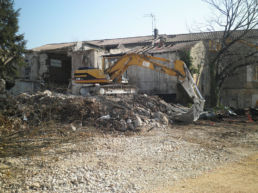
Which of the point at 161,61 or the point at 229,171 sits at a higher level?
the point at 161,61

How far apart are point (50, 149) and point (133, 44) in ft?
68.2

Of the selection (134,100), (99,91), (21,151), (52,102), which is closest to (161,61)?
(134,100)

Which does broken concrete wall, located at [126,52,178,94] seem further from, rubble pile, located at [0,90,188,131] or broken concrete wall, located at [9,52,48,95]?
broken concrete wall, located at [9,52,48,95]

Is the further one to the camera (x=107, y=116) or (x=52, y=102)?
(x=52, y=102)

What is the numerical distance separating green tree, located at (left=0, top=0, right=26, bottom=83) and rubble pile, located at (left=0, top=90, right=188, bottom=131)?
9026 millimetres

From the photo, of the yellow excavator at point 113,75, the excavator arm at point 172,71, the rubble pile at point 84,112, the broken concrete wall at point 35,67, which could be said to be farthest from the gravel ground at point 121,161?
the broken concrete wall at point 35,67

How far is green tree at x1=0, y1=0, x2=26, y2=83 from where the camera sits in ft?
58.9

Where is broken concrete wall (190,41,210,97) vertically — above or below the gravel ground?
above

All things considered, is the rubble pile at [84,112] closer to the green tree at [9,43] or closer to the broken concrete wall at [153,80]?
the broken concrete wall at [153,80]

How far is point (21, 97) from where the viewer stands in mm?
10133

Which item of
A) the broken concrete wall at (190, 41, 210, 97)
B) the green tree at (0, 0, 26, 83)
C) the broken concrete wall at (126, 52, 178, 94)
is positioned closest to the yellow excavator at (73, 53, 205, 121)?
the broken concrete wall at (126, 52, 178, 94)

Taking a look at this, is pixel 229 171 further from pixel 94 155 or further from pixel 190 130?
pixel 190 130

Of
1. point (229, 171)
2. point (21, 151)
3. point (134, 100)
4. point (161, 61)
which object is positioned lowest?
point (229, 171)

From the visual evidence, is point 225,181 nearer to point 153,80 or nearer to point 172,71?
point 172,71
